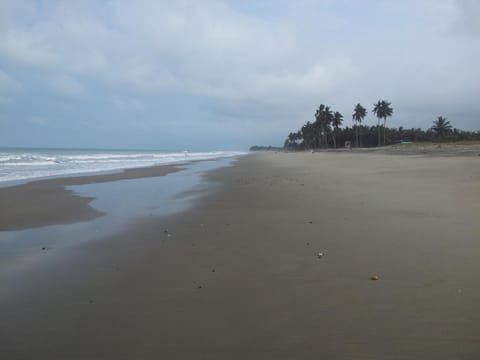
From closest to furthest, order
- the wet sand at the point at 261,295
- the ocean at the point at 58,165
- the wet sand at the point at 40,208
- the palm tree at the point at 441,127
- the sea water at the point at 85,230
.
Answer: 1. the wet sand at the point at 261,295
2. the sea water at the point at 85,230
3. the wet sand at the point at 40,208
4. the ocean at the point at 58,165
5. the palm tree at the point at 441,127

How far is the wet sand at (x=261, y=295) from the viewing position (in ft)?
9.27

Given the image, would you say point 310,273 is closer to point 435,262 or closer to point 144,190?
point 435,262

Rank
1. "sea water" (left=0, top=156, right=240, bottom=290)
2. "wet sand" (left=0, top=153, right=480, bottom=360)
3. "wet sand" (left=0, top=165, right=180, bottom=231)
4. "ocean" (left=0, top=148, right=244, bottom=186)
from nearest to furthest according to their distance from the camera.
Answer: "wet sand" (left=0, top=153, right=480, bottom=360) → "sea water" (left=0, top=156, right=240, bottom=290) → "wet sand" (left=0, top=165, right=180, bottom=231) → "ocean" (left=0, top=148, right=244, bottom=186)

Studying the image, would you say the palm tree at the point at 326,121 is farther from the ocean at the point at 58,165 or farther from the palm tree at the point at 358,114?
the ocean at the point at 58,165

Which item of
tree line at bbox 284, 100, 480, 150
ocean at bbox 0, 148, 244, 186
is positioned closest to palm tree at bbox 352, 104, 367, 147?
tree line at bbox 284, 100, 480, 150

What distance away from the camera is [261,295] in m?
3.75

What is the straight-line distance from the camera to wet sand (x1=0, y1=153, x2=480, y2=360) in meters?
2.82

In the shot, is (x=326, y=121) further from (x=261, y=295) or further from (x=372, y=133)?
(x=261, y=295)

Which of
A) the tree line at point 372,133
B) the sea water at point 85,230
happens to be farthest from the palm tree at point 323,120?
the sea water at point 85,230

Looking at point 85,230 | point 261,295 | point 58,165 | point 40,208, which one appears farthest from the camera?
point 58,165

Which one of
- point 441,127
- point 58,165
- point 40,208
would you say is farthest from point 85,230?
point 441,127

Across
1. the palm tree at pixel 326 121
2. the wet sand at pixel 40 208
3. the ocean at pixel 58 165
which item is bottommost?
the wet sand at pixel 40 208

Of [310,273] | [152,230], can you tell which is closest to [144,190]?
[152,230]

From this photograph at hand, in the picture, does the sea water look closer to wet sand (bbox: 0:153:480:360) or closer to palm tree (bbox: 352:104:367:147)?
wet sand (bbox: 0:153:480:360)
